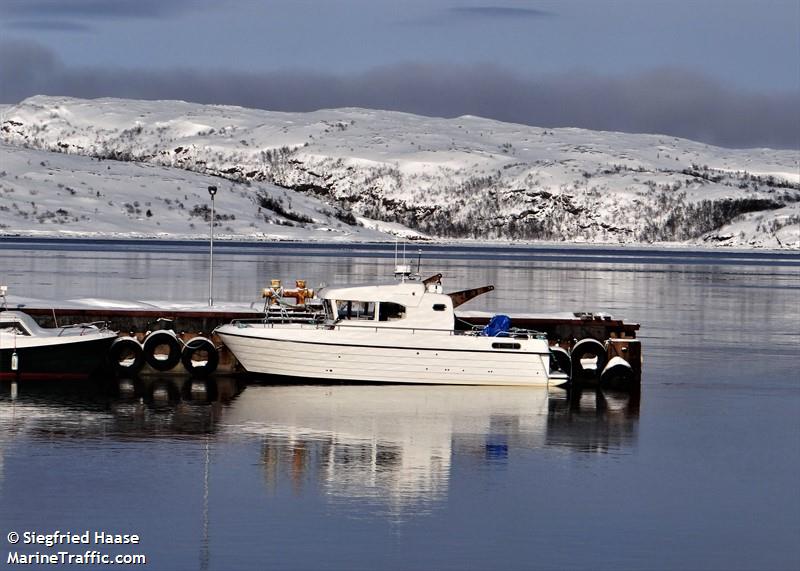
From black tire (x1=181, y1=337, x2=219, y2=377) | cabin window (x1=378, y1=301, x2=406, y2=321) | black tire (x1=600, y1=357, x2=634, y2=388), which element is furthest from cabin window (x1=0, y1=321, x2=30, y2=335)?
black tire (x1=600, y1=357, x2=634, y2=388)

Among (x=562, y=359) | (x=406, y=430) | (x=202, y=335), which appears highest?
(x=202, y=335)

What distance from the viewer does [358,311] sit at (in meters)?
40.2

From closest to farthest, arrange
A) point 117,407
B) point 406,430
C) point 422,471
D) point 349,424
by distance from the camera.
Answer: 1. point 422,471
2. point 406,430
3. point 349,424
4. point 117,407

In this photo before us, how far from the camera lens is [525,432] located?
33250 millimetres

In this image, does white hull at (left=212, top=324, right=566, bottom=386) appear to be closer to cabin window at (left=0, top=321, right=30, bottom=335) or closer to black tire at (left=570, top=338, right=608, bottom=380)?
black tire at (left=570, top=338, right=608, bottom=380)

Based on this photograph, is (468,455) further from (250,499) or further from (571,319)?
(571,319)

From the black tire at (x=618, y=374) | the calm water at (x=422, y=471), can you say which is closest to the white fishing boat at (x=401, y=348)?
the calm water at (x=422, y=471)

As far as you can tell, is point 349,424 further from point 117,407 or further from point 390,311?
point 390,311

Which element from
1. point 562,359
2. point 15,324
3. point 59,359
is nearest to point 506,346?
point 562,359

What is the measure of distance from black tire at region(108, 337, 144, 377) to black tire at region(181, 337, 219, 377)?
1266 mm

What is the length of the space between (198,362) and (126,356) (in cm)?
206

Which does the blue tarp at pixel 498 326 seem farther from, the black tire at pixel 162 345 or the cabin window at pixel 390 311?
the black tire at pixel 162 345

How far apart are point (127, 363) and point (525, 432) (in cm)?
1400

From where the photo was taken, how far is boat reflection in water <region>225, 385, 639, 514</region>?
27.2 metres
